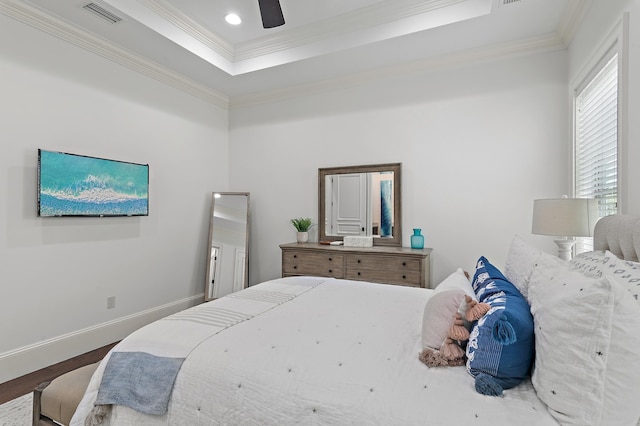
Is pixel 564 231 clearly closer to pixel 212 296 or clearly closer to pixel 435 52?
pixel 435 52

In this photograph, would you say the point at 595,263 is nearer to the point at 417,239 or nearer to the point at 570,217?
the point at 570,217

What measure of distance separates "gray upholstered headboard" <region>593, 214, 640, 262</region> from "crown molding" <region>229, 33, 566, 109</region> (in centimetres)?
220

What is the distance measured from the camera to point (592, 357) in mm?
839

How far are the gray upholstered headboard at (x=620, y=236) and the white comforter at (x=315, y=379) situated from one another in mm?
753

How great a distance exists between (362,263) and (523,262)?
1.85 m

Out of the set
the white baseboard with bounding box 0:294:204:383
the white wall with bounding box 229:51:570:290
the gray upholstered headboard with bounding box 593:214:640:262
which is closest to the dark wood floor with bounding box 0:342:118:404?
the white baseboard with bounding box 0:294:204:383

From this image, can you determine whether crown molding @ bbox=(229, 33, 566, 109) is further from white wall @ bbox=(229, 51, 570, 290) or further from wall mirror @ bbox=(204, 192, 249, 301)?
wall mirror @ bbox=(204, 192, 249, 301)

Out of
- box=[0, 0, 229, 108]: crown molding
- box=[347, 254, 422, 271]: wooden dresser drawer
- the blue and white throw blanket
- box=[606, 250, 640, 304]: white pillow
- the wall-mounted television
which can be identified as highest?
box=[0, 0, 229, 108]: crown molding

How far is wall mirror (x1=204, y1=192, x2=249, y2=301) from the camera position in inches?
165

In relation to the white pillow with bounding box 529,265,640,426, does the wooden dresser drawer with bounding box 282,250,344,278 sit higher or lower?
lower

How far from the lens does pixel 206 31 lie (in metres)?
3.30

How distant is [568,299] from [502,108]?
2798mm

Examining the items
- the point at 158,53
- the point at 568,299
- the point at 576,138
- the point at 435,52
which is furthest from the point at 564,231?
the point at 158,53

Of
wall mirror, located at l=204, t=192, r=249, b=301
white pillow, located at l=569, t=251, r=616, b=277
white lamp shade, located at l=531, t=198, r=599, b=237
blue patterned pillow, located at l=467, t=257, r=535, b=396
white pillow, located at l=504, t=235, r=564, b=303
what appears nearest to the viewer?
blue patterned pillow, located at l=467, t=257, r=535, b=396
